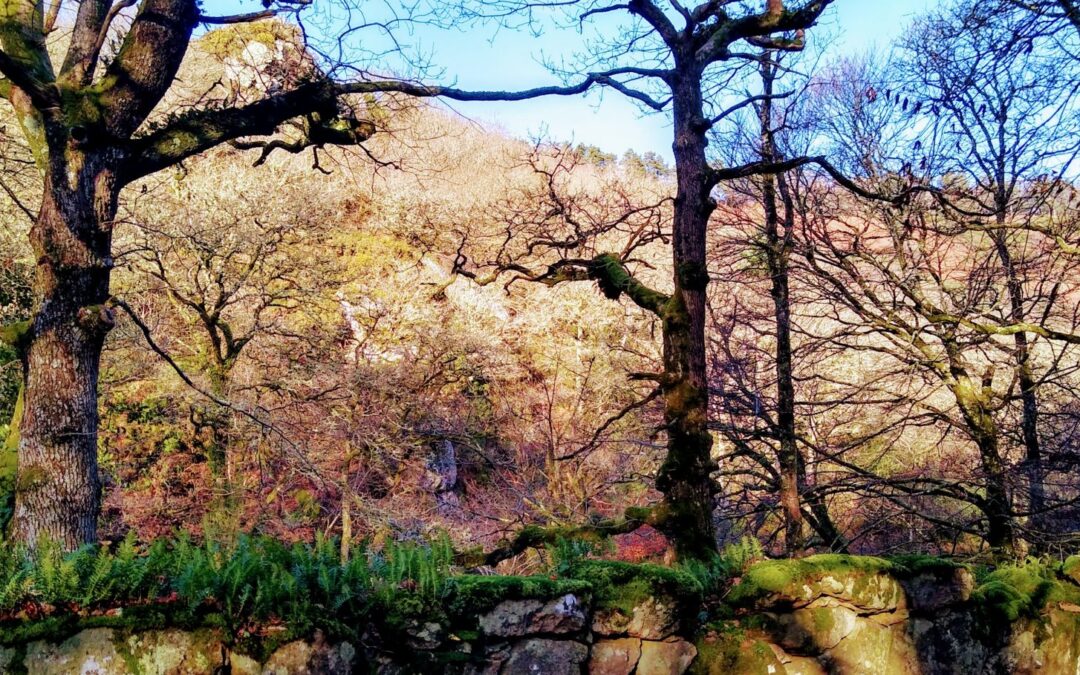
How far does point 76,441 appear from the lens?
207 inches

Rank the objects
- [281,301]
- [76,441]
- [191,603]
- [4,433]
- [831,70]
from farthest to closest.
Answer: [281,301] < [4,433] < [831,70] < [76,441] < [191,603]

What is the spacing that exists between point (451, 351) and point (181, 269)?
537cm

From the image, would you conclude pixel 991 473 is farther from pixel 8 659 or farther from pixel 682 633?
pixel 8 659

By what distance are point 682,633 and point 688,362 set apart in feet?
8.48

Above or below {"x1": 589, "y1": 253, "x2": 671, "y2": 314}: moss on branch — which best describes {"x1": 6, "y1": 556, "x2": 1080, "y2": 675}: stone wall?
below

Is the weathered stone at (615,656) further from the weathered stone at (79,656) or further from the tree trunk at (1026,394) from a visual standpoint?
the tree trunk at (1026,394)

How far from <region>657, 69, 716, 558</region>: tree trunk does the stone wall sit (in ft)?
4.83

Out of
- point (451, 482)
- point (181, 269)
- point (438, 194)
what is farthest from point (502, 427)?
point (438, 194)

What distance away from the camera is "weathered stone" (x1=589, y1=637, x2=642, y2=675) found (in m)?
3.26

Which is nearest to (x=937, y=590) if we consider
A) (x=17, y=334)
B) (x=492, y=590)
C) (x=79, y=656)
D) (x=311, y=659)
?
(x=492, y=590)

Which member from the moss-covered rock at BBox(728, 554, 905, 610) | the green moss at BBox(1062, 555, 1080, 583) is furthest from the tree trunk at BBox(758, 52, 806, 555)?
the moss-covered rock at BBox(728, 554, 905, 610)

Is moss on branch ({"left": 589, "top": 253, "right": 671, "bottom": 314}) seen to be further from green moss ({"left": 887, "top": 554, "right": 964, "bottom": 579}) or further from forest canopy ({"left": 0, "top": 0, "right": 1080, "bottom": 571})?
green moss ({"left": 887, "top": 554, "right": 964, "bottom": 579})

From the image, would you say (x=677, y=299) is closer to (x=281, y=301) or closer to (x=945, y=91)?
(x=945, y=91)

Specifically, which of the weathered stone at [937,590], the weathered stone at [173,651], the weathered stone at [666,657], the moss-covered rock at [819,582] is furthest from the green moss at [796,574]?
the weathered stone at [173,651]
